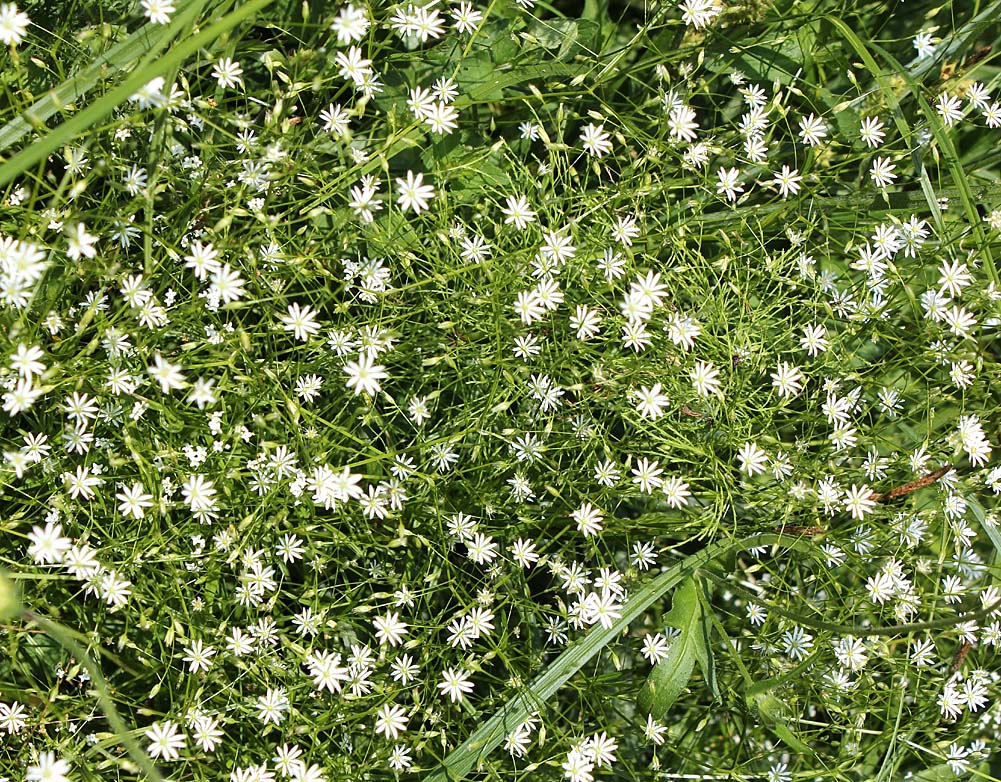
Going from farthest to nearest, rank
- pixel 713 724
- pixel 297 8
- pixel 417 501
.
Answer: pixel 713 724, pixel 297 8, pixel 417 501

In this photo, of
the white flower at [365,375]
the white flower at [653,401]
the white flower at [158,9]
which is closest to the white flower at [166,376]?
the white flower at [365,375]

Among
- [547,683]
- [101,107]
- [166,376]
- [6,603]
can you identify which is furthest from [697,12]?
[6,603]

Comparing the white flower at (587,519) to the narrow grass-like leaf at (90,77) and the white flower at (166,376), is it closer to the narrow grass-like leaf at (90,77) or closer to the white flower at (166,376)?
the white flower at (166,376)

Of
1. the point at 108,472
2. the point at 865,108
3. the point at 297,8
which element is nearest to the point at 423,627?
the point at 108,472

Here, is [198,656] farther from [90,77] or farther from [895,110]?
[895,110]

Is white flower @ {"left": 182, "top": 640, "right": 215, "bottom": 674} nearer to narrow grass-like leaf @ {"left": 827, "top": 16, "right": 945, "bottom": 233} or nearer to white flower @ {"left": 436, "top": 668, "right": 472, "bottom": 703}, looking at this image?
white flower @ {"left": 436, "top": 668, "right": 472, "bottom": 703}

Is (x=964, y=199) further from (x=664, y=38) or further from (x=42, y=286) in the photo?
(x=42, y=286)
